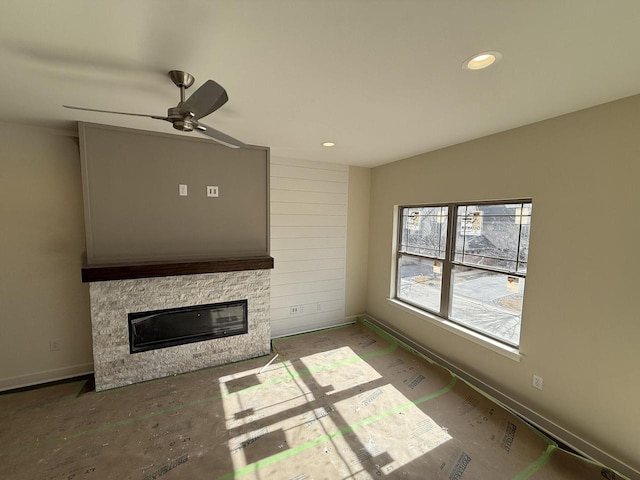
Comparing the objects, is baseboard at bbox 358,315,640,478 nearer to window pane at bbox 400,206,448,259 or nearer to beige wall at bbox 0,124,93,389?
window pane at bbox 400,206,448,259

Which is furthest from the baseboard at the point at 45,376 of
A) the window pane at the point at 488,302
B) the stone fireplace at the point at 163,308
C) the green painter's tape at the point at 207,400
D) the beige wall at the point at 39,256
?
the window pane at the point at 488,302

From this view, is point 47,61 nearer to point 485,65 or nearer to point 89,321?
point 485,65

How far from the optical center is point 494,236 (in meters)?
2.70

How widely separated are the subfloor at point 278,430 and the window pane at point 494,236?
131cm

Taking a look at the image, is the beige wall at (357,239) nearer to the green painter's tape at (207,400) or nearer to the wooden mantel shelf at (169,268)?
the green painter's tape at (207,400)

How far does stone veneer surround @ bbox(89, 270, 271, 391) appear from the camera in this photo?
2.60 m

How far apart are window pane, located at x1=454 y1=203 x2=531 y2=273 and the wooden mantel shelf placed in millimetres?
2290

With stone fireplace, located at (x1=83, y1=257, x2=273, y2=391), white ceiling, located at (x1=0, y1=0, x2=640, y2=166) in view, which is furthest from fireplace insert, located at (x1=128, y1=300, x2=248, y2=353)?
white ceiling, located at (x1=0, y1=0, x2=640, y2=166)

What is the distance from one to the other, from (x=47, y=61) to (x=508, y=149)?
3.40m

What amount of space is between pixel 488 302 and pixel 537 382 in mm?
777

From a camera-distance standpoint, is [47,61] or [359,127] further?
[359,127]

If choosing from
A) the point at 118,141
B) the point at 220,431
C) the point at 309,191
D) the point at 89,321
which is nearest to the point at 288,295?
the point at 309,191

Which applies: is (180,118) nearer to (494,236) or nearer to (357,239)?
(494,236)

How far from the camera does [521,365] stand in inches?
93.7
